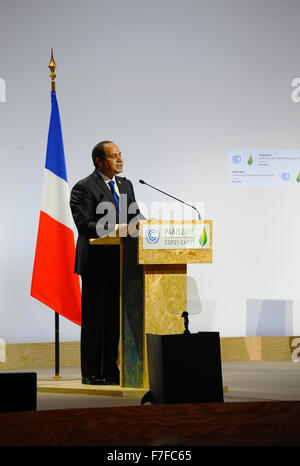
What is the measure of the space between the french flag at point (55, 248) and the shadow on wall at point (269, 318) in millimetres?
1960

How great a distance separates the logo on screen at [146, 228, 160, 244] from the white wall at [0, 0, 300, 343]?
2.23 metres

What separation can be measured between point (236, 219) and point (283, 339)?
1.11 meters

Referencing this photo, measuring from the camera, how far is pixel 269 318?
7023mm

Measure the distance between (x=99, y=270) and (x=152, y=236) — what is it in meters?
0.65

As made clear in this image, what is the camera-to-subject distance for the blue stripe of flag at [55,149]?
Answer: 219 inches

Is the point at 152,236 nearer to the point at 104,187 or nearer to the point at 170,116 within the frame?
the point at 104,187

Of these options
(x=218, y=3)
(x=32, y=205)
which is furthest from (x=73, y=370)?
(x=218, y=3)

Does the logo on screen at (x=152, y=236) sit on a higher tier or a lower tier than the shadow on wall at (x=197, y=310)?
higher

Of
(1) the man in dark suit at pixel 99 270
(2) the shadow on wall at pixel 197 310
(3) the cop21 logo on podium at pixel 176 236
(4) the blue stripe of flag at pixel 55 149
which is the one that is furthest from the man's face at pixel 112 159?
(2) the shadow on wall at pixel 197 310

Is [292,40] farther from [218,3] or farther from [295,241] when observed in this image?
[295,241]

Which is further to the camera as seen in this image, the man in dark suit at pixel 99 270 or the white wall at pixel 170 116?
the white wall at pixel 170 116

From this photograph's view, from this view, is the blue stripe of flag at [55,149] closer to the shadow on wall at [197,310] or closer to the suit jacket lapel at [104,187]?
the suit jacket lapel at [104,187]
